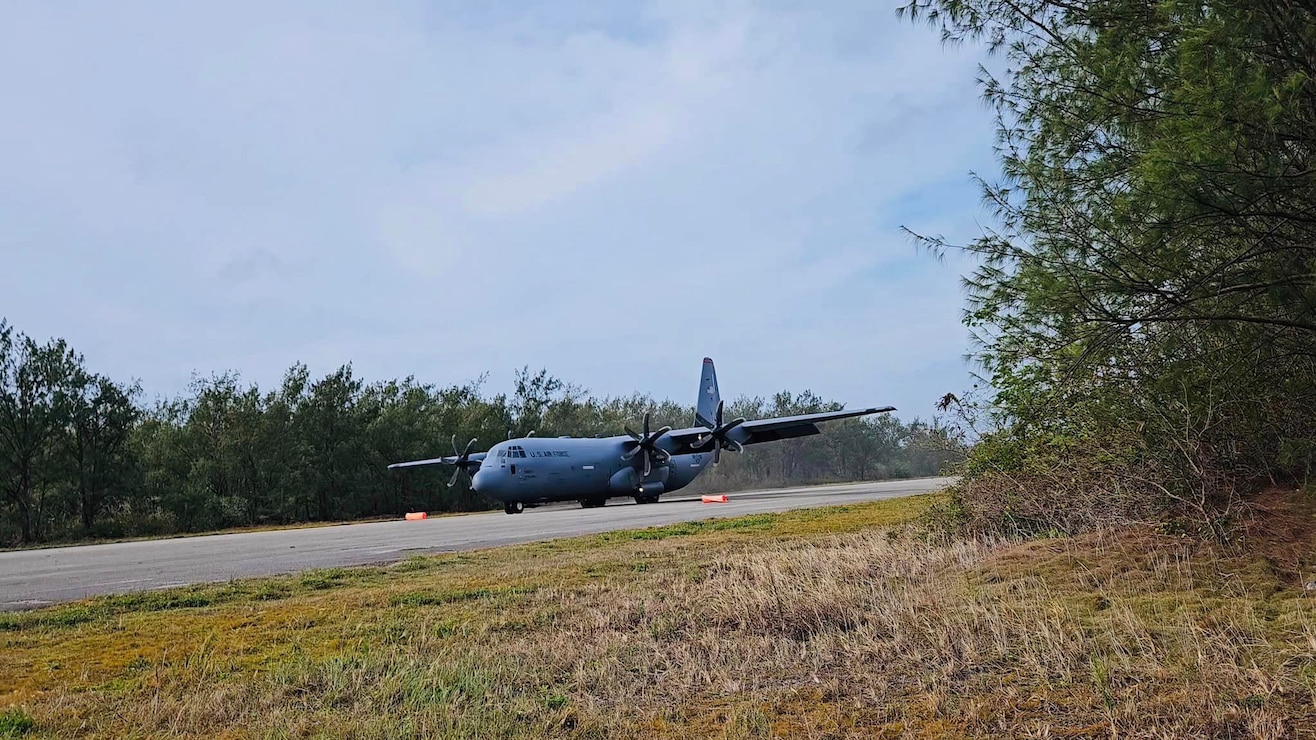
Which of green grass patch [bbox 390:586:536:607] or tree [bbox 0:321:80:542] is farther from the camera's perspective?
tree [bbox 0:321:80:542]

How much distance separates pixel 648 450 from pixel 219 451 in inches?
685

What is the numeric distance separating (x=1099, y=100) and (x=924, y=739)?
187 inches

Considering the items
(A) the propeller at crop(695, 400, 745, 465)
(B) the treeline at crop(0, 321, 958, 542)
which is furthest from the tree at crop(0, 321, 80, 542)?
(A) the propeller at crop(695, 400, 745, 465)

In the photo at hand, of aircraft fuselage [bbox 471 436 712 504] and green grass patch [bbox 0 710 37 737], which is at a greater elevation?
aircraft fuselage [bbox 471 436 712 504]

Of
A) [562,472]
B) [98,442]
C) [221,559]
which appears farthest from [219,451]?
[221,559]

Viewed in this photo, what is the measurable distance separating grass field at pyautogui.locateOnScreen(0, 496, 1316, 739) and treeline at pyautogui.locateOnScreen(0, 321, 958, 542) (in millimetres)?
15532

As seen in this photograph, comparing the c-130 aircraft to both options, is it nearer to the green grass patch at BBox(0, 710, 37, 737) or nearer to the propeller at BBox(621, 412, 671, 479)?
the propeller at BBox(621, 412, 671, 479)

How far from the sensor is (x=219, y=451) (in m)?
35.9

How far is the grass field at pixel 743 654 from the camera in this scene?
3678 mm

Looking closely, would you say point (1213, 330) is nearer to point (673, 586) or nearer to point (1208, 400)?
point (1208, 400)

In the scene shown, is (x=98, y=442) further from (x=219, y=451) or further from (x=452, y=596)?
(x=452, y=596)

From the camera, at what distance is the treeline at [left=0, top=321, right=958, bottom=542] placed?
99.6ft

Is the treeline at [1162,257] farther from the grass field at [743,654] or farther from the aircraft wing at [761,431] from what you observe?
the aircraft wing at [761,431]

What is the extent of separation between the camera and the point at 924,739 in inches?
132
